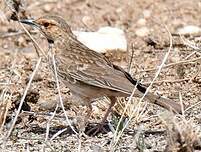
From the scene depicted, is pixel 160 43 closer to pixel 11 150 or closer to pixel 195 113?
pixel 195 113

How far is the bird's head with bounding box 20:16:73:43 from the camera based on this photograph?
7098 millimetres

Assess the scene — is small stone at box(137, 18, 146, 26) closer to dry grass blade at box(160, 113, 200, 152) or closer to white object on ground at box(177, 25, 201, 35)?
white object on ground at box(177, 25, 201, 35)

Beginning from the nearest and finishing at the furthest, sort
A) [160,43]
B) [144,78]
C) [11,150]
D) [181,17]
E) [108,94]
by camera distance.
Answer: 1. [11,150]
2. [108,94]
3. [144,78]
4. [160,43]
5. [181,17]

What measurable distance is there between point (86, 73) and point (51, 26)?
651 millimetres

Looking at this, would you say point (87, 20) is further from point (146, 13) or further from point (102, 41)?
point (102, 41)

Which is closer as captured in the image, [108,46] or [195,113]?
[195,113]

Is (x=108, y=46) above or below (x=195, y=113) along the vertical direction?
above

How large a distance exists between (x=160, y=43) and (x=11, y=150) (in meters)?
3.52

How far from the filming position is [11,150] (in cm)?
618

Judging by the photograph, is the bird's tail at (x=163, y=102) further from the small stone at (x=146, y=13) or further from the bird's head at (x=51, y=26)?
the small stone at (x=146, y=13)

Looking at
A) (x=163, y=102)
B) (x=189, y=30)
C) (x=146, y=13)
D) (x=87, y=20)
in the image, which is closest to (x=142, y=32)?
(x=189, y=30)

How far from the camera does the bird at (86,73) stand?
6.46m

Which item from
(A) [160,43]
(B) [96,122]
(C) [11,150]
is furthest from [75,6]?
(C) [11,150]

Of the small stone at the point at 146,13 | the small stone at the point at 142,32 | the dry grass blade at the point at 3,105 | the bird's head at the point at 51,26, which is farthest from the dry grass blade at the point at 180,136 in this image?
the small stone at the point at 146,13
